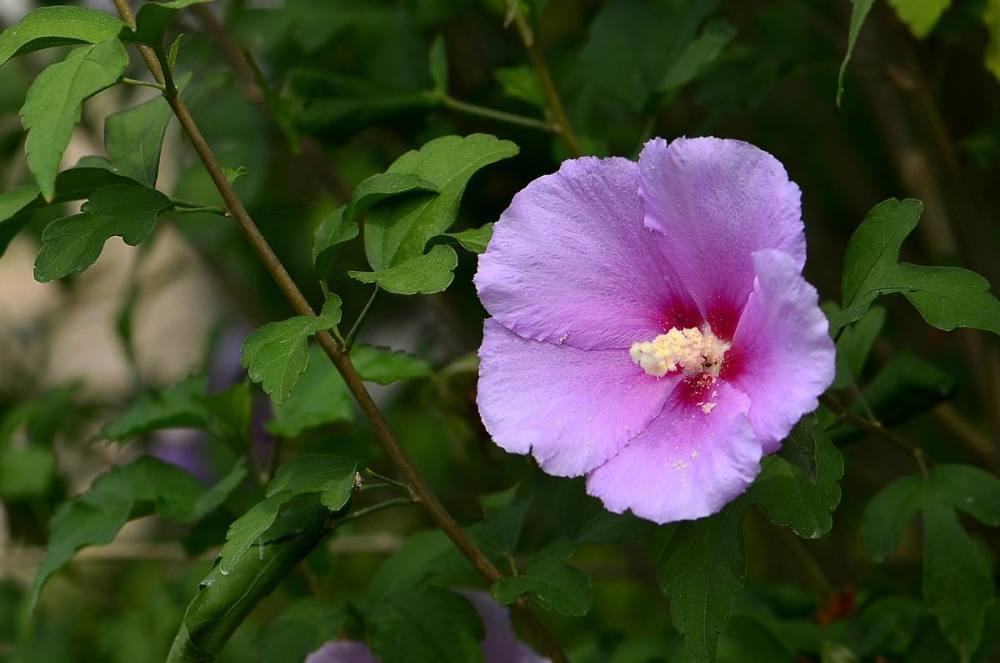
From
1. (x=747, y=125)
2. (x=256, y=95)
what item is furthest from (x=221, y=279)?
(x=747, y=125)

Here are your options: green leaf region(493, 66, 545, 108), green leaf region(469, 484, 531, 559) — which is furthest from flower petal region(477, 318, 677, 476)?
green leaf region(493, 66, 545, 108)

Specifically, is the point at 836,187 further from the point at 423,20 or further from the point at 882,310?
the point at 882,310

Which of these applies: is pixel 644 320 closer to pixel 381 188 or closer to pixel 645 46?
pixel 381 188

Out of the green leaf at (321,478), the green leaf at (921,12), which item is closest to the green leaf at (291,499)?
the green leaf at (321,478)

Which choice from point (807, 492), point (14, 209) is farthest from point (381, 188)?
point (807, 492)

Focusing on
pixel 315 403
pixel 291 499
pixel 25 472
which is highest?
pixel 291 499

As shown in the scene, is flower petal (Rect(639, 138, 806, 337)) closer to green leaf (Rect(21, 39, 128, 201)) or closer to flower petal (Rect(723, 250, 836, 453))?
flower petal (Rect(723, 250, 836, 453))
